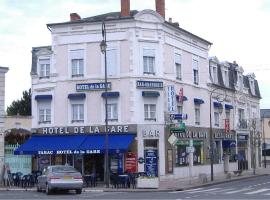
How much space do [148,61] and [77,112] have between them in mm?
6293

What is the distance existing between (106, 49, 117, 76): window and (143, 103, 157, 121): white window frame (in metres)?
3.26

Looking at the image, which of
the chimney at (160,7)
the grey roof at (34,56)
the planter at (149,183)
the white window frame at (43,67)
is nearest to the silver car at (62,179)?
the planter at (149,183)

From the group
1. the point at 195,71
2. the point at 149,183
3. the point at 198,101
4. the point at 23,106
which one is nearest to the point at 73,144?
the point at 149,183

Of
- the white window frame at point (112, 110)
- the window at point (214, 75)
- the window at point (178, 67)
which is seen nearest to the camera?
the white window frame at point (112, 110)

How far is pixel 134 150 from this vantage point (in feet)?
130

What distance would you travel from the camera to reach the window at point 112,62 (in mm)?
40781

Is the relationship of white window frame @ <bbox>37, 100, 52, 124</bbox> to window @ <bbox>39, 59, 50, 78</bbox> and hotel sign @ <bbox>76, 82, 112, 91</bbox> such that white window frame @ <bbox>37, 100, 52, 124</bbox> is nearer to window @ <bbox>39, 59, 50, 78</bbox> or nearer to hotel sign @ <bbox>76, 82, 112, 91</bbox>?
window @ <bbox>39, 59, 50, 78</bbox>

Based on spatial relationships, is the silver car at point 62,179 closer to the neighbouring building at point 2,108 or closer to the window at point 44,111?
the neighbouring building at point 2,108

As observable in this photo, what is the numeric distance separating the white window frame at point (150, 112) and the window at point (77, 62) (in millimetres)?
5303

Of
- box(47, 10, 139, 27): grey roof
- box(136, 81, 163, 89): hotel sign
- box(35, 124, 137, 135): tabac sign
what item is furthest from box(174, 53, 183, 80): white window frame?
box(35, 124, 137, 135): tabac sign

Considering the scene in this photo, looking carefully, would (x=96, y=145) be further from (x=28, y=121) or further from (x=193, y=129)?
(x=28, y=121)

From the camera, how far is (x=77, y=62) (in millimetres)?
41781

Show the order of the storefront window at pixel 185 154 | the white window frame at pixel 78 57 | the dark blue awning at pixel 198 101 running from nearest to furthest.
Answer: the white window frame at pixel 78 57 → the storefront window at pixel 185 154 → the dark blue awning at pixel 198 101

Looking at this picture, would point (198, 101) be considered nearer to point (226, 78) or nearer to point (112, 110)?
point (112, 110)
